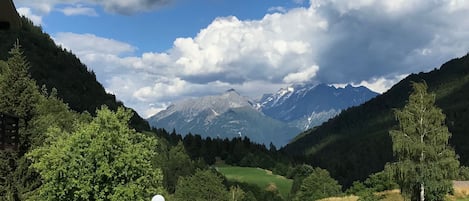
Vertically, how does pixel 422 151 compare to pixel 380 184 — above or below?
above

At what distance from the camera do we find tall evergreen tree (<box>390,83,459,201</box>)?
54.2 meters

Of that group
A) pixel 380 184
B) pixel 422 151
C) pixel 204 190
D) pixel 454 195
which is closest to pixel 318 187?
pixel 204 190

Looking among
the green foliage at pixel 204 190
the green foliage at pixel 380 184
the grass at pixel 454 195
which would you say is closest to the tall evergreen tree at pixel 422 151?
the grass at pixel 454 195

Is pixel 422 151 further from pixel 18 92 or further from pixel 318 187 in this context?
pixel 318 187

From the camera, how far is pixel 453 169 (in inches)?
2126

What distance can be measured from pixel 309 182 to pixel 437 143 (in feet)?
369

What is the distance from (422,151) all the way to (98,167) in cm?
3428

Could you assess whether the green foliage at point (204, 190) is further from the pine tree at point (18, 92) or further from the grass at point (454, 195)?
the pine tree at point (18, 92)

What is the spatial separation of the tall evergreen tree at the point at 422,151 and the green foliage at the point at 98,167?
2886 centimetres

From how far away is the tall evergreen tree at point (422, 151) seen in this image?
54219mm

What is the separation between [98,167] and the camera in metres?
37.1

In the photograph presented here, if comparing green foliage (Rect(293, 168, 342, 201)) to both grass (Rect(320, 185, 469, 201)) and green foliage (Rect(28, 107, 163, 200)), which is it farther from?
green foliage (Rect(28, 107, 163, 200))

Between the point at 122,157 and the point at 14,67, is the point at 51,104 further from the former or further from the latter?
the point at 122,157

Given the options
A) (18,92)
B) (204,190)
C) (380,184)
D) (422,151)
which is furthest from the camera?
(204,190)
